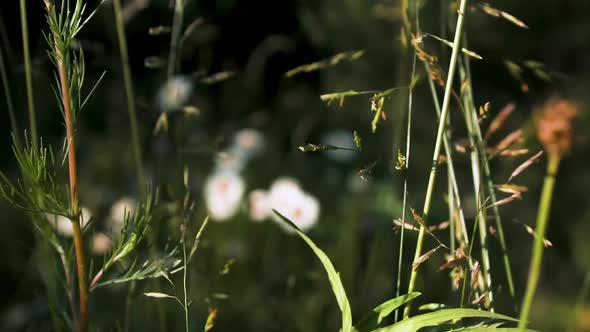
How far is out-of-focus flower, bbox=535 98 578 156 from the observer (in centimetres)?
49

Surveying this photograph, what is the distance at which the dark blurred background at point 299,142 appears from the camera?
70.6 inches

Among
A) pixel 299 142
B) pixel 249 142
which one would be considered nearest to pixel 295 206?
pixel 299 142

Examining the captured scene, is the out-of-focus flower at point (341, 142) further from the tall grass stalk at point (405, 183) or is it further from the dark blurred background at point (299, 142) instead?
the tall grass stalk at point (405, 183)

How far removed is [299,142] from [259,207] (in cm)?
24

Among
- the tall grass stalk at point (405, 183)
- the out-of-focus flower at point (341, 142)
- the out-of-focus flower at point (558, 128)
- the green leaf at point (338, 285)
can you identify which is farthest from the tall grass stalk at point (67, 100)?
the out-of-focus flower at point (341, 142)

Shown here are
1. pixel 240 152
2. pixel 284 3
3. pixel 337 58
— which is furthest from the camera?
pixel 284 3

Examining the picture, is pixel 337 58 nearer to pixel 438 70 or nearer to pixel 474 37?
pixel 438 70

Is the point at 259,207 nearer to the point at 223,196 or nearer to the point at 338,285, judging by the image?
the point at 223,196

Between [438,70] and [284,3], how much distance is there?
2.66m

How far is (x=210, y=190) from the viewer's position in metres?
2.26

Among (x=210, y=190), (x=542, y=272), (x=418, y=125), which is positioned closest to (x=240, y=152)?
(x=210, y=190)

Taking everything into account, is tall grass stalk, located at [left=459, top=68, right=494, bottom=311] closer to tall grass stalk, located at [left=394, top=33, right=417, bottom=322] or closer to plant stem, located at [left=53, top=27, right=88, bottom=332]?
tall grass stalk, located at [left=394, top=33, right=417, bottom=322]

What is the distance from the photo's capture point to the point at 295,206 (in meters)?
2.03

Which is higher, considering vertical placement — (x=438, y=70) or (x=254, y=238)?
(x=438, y=70)
